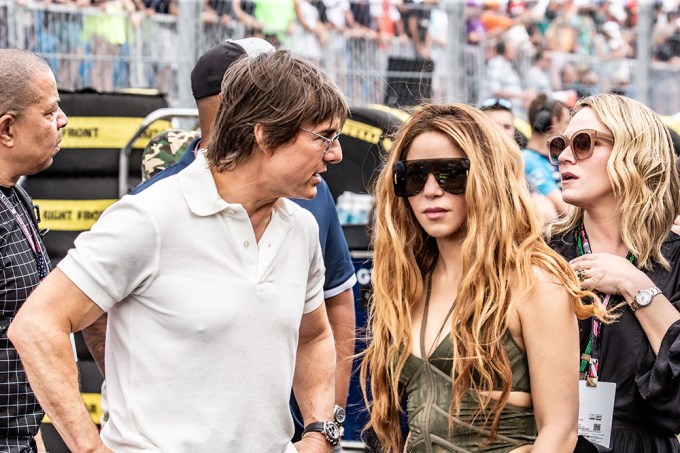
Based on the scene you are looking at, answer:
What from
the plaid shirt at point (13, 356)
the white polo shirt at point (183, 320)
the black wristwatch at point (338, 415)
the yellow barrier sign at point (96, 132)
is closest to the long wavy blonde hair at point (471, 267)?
the black wristwatch at point (338, 415)

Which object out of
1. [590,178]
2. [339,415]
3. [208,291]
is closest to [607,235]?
[590,178]

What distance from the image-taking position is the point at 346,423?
5938 mm

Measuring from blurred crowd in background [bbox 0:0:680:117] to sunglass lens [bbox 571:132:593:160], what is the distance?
1791mm

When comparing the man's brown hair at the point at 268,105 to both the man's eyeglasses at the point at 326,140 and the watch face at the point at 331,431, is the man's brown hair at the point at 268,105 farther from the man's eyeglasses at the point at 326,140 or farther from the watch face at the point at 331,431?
the watch face at the point at 331,431

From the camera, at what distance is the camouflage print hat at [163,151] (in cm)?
481

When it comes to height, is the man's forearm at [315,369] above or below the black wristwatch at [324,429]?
above

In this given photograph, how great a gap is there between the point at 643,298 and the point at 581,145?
617 millimetres

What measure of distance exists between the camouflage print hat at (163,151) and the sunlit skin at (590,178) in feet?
6.04

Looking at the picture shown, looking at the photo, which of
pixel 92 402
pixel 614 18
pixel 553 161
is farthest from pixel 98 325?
pixel 614 18

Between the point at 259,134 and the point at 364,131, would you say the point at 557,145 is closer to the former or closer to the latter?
the point at 259,134

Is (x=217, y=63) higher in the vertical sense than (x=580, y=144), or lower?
higher

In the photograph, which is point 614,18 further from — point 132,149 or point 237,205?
point 237,205

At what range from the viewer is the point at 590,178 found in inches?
150

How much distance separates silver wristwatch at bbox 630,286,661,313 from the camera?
3559 mm
